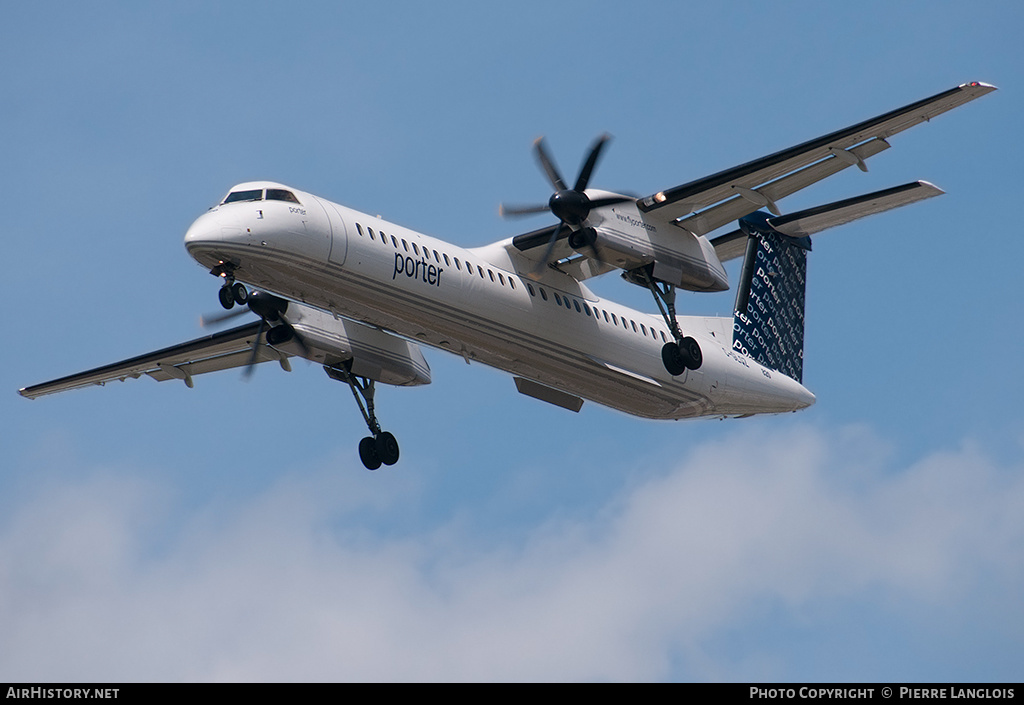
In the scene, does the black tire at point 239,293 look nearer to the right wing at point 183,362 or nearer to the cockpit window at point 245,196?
the cockpit window at point 245,196

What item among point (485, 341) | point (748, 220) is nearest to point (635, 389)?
point (485, 341)

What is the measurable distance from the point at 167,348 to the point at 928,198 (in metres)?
14.1

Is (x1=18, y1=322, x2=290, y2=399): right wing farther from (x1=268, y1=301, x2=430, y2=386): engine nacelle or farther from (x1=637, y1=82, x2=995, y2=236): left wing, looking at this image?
(x1=637, y1=82, x2=995, y2=236): left wing

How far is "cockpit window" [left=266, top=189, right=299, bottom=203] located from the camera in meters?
19.2

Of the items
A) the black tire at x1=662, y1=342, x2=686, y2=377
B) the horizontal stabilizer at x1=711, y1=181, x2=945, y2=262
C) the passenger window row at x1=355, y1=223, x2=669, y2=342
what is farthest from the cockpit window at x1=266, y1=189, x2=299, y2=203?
the horizontal stabilizer at x1=711, y1=181, x2=945, y2=262

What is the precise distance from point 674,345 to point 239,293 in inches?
297

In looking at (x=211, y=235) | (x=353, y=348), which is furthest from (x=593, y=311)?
(x=211, y=235)

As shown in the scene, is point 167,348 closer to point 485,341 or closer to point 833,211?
point 485,341

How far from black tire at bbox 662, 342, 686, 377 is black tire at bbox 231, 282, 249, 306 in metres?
7.27

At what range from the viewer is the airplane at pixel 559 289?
→ 19250 mm

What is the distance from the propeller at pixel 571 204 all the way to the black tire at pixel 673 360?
2165 millimetres

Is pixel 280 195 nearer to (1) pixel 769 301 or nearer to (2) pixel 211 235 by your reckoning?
(2) pixel 211 235

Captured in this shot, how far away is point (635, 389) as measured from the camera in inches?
886

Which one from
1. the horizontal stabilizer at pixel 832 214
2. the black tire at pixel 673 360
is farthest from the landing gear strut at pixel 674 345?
the horizontal stabilizer at pixel 832 214
